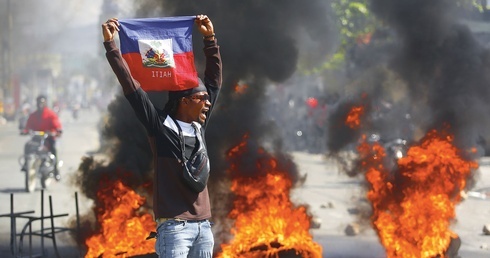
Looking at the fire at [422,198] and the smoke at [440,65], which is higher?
the smoke at [440,65]

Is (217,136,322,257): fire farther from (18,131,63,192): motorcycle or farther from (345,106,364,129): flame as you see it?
(18,131,63,192): motorcycle

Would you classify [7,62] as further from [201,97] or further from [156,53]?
[201,97]

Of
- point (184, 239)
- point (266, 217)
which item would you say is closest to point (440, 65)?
point (266, 217)

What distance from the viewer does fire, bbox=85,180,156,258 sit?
722 centimetres

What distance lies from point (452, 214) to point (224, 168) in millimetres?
1996

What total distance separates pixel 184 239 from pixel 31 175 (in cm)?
1183

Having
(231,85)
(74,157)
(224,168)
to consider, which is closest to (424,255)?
(224,168)

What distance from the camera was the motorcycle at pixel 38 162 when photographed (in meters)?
15.8

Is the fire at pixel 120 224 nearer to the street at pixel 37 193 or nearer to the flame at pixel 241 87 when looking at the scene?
the street at pixel 37 193

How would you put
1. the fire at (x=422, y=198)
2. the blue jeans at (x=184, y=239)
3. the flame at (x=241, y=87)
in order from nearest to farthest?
the blue jeans at (x=184, y=239), the fire at (x=422, y=198), the flame at (x=241, y=87)

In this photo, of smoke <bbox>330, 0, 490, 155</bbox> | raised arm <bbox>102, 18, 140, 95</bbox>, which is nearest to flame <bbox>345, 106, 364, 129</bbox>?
smoke <bbox>330, 0, 490, 155</bbox>

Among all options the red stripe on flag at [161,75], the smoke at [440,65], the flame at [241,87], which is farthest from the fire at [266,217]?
the red stripe on flag at [161,75]

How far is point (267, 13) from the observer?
359 inches

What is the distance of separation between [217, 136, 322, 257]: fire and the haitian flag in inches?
94.8
